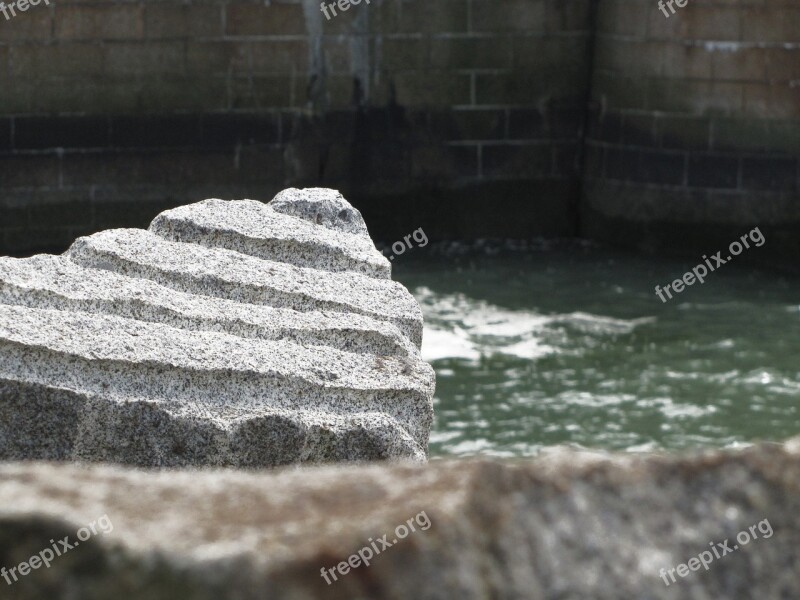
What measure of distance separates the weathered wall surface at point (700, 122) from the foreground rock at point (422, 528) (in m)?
10.1

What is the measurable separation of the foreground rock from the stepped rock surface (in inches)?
77.5

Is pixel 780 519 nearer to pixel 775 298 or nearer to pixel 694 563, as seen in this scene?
pixel 694 563

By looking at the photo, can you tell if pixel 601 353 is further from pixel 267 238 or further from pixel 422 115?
pixel 267 238

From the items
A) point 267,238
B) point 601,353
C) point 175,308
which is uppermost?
point 267,238

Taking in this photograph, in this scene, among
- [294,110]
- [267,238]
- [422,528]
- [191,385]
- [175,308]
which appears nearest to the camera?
[422,528]

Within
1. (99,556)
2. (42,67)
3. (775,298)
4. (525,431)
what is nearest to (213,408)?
(99,556)

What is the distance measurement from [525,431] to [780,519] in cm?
566

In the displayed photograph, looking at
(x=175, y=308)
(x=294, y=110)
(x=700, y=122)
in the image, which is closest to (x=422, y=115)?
(x=294, y=110)

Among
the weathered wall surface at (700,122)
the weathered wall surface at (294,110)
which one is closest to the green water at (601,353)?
the weathered wall surface at (700,122)

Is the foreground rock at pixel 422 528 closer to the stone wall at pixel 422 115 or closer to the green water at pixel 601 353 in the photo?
the green water at pixel 601 353

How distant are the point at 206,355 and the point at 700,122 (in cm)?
852

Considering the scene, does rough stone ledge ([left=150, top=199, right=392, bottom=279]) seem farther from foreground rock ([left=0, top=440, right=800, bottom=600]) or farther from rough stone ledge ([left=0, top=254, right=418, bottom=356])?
foreground rock ([left=0, top=440, right=800, bottom=600])

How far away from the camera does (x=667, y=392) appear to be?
7.68 m

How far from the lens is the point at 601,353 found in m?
8.48
